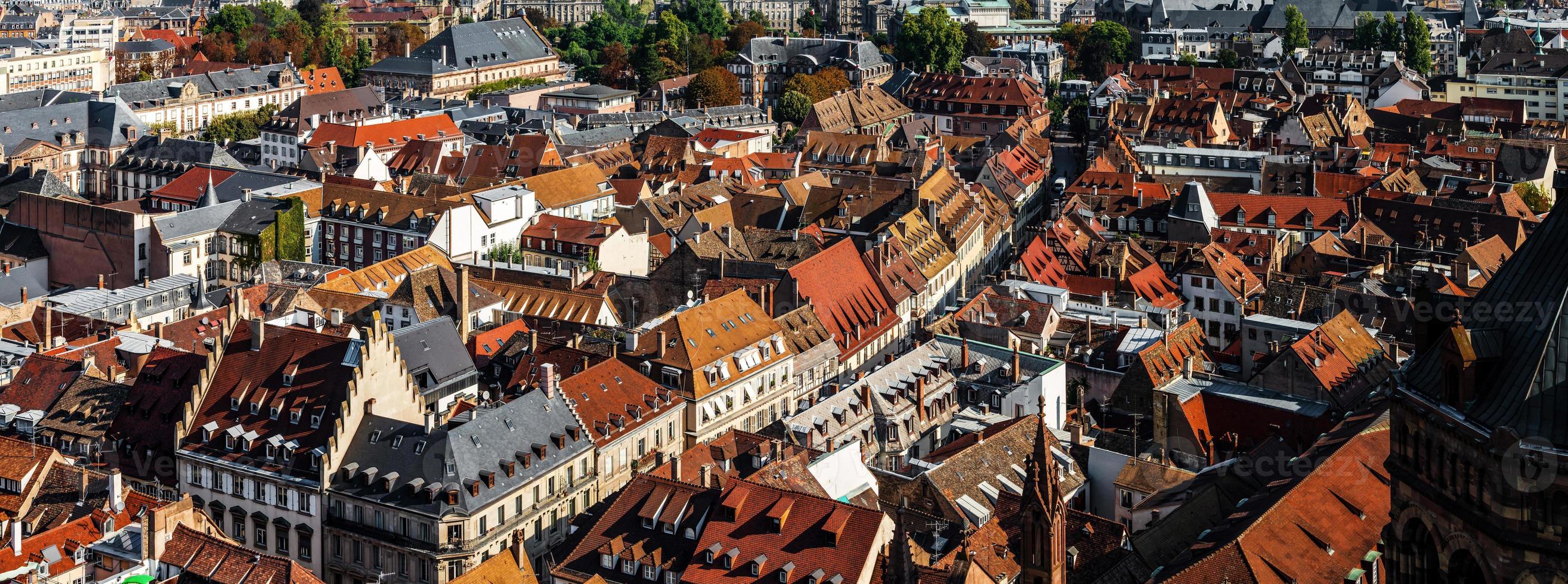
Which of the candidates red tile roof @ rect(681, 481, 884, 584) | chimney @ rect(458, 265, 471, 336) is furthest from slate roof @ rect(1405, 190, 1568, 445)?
chimney @ rect(458, 265, 471, 336)

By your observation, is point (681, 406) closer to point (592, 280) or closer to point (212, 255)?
point (592, 280)

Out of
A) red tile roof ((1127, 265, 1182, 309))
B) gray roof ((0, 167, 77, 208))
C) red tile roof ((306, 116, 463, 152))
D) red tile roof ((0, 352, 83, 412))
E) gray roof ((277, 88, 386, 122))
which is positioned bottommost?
red tile roof ((0, 352, 83, 412))

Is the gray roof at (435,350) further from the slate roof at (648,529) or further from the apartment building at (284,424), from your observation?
the slate roof at (648,529)

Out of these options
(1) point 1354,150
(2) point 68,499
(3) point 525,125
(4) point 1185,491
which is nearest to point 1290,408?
(4) point 1185,491

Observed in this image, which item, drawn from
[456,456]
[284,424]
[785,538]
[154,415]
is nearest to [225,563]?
[456,456]

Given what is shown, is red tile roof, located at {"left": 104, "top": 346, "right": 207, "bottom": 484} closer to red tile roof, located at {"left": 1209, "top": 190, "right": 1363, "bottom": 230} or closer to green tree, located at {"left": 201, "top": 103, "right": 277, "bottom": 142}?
red tile roof, located at {"left": 1209, "top": 190, "right": 1363, "bottom": 230}

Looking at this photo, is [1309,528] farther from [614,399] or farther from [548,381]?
[614,399]
